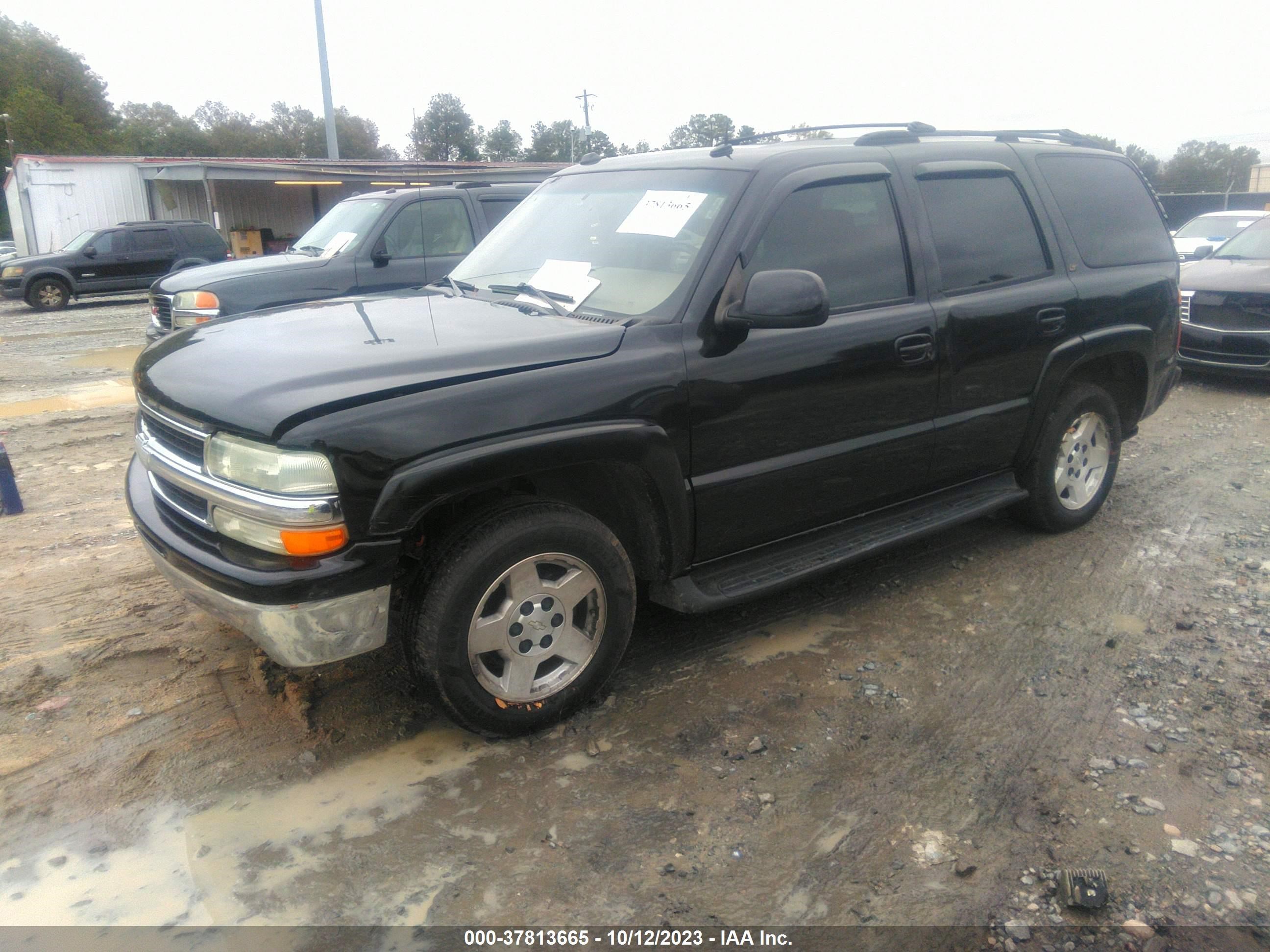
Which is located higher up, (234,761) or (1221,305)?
(1221,305)

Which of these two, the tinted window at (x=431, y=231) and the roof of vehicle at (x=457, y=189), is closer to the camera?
the tinted window at (x=431, y=231)

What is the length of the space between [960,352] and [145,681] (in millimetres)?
3532

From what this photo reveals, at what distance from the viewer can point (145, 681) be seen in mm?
3502

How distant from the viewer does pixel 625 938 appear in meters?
2.35

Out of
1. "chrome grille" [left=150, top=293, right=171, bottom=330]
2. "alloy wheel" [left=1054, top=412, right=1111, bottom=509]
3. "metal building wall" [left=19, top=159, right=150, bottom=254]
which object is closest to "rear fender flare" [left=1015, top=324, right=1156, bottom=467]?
"alloy wheel" [left=1054, top=412, right=1111, bottom=509]

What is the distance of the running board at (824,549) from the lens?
3414mm

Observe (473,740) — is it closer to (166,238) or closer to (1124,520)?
(1124,520)

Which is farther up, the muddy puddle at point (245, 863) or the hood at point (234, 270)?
the hood at point (234, 270)

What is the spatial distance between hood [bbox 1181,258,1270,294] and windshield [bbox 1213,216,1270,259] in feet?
0.40

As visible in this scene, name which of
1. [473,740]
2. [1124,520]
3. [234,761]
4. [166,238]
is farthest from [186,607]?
[166,238]

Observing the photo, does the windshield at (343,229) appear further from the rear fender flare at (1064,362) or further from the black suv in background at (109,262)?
the black suv in background at (109,262)

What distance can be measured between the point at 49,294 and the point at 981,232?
20.7 metres

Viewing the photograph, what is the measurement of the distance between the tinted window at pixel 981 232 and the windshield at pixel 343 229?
5.58m

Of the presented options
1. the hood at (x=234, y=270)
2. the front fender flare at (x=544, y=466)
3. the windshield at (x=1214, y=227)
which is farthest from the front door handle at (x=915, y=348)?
the windshield at (x=1214, y=227)
